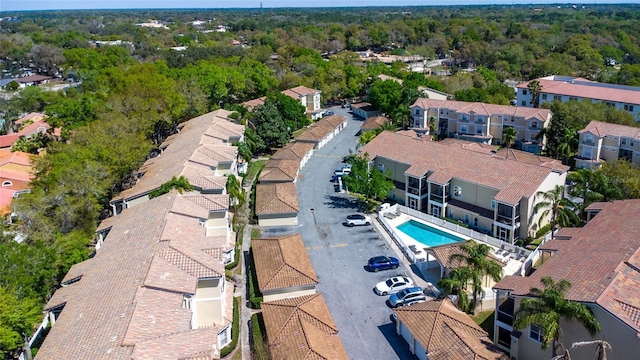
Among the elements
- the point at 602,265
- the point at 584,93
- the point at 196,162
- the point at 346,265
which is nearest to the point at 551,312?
the point at 602,265

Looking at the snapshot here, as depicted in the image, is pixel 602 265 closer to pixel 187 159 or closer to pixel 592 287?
pixel 592 287

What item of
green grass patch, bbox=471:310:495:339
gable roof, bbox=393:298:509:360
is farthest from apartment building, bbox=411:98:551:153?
gable roof, bbox=393:298:509:360

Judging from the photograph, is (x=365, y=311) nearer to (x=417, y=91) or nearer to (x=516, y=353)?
(x=516, y=353)

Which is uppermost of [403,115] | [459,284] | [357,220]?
[403,115]

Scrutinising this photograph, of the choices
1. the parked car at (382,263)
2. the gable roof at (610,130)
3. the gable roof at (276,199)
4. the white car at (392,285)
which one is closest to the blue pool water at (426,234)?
the parked car at (382,263)

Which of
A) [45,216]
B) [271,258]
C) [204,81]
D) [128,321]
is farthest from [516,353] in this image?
[204,81]
